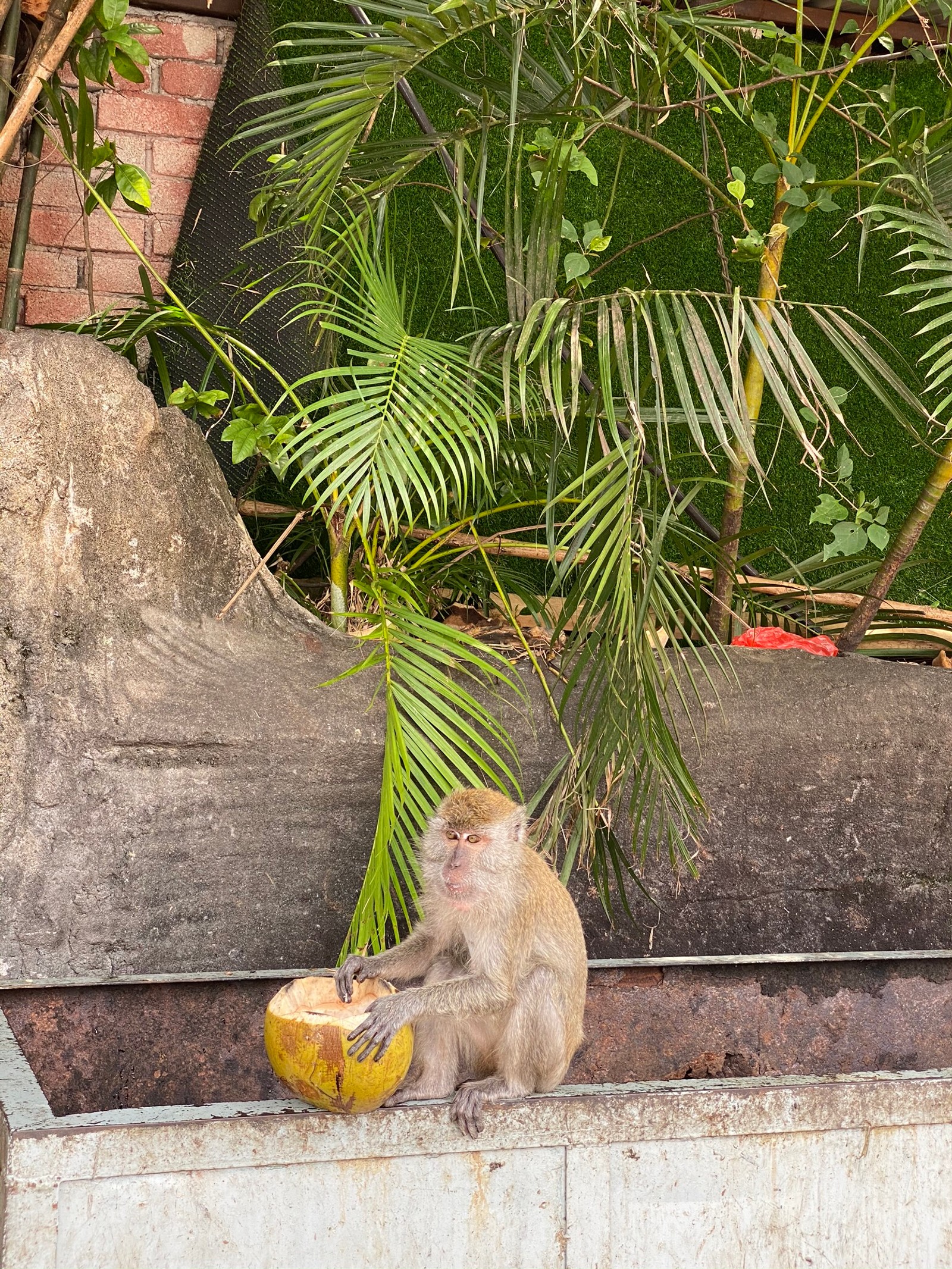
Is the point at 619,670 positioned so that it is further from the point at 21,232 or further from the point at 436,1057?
the point at 21,232

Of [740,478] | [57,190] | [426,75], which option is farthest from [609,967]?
[57,190]

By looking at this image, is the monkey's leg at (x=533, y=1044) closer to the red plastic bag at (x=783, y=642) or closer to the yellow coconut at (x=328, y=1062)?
the yellow coconut at (x=328, y=1062)

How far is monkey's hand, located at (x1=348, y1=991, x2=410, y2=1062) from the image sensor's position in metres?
1.93

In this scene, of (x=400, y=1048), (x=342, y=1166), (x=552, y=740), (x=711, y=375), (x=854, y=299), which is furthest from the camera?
(x=854, y=299)

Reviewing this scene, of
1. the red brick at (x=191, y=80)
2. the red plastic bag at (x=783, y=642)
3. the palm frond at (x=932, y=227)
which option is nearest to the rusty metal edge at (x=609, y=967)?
the red plastic bag at (x=783, y=642)

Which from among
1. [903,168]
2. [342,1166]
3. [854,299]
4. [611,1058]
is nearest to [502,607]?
[611,1058]

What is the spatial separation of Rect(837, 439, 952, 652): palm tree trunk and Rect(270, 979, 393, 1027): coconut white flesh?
201cm

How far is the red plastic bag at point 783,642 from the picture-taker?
3.67 m

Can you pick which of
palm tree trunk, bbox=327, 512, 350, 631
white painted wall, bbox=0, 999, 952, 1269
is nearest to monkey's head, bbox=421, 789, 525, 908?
white painted wall, bbox=0, 999, 952, 1269

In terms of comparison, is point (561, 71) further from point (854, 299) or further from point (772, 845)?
point (772, 845)

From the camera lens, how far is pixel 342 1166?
1.86 m

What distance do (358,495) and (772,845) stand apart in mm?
1660

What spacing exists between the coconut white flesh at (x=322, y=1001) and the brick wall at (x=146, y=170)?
2354mm

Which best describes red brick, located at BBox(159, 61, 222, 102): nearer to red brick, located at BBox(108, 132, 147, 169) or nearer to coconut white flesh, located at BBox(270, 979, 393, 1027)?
red brick, located at BBox(108, 132, 147, 169)
